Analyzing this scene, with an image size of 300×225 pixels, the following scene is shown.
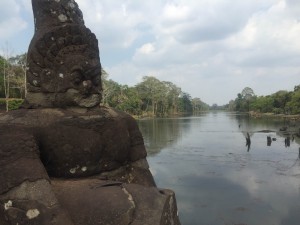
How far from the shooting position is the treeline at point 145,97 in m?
79.5

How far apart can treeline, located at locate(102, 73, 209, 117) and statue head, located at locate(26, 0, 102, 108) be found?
5851 cm

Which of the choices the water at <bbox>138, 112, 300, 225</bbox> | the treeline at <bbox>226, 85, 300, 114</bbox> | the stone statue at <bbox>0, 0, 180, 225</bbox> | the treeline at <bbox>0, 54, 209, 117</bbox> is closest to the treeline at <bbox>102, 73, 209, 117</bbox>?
the treeline at <bbox>0, 54, 209, 117</bbox>

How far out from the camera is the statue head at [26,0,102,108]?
10.2ft

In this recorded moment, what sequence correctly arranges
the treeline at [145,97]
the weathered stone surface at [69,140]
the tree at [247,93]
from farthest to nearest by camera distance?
the tree at [247,93] < the treeline at [145,97] < the weathered stone surface at [69,140]

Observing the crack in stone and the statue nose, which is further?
the statue nose

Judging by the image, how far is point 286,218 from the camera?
13117 millimetres

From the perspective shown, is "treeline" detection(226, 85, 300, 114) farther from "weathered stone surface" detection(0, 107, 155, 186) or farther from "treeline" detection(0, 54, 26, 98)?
"weathered stone surface" detection(0, 107, 155, 186)

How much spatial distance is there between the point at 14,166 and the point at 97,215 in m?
0.68

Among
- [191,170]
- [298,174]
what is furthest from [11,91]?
[298,174]

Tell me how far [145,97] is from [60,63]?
325 ft

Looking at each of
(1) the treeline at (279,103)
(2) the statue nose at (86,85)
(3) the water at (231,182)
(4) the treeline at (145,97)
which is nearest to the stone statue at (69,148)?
(2) the statue nose at (86,85)

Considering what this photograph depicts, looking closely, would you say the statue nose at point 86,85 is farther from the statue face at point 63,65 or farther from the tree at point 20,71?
the tree at point 20,71

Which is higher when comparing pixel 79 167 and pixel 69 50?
pixel 69 50

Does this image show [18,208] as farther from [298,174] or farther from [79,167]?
[298,174]
